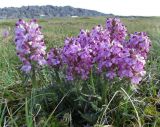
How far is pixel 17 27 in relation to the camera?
14.2 feet

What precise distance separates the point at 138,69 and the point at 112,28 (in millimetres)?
892

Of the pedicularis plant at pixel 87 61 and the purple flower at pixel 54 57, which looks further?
the purple flower at pixel 54 57

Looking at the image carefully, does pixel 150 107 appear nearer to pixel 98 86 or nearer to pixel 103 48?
pixel 98 86

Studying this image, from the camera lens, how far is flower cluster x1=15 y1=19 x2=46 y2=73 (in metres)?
4.27

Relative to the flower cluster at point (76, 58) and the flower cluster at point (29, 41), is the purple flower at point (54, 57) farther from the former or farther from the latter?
the flower cluster at point (29, 41)

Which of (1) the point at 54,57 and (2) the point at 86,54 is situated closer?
(2) the point at 86,54

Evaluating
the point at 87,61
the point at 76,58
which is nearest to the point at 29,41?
the point at 76,58

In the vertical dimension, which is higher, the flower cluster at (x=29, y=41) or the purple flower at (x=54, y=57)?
the flower cluster at (x=29, y=41)

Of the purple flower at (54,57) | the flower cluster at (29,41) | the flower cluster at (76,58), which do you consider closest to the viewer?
the flower cluster at (29,41)

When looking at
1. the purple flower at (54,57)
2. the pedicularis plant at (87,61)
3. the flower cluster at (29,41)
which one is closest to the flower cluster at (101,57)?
the pedicularis plant at (87,61)

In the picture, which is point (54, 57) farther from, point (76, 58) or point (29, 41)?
point (29, 41)

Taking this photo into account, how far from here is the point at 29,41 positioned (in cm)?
429

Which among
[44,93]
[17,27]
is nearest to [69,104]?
[44,93]

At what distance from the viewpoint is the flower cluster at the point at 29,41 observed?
14.0 ft
